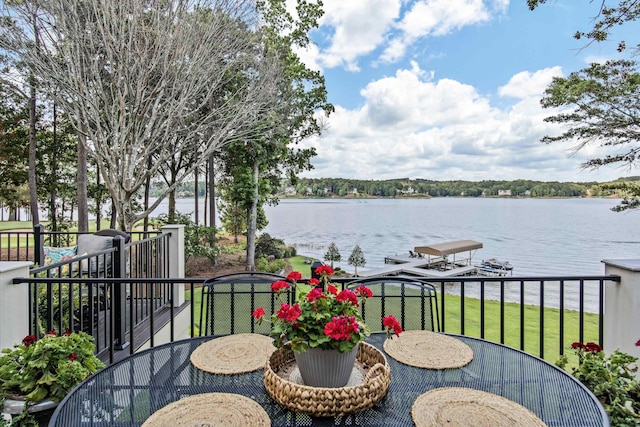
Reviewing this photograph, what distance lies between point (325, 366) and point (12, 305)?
2.06 metres

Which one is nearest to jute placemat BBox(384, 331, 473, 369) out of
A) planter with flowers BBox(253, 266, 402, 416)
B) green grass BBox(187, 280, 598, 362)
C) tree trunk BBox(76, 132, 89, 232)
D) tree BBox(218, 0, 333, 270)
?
planter with flowers BBox(253, 266, 402, 416)

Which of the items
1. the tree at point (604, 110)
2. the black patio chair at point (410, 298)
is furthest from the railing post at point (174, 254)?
the tree at point (604, 110)

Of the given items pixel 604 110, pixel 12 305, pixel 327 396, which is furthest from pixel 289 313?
pixel 604 110

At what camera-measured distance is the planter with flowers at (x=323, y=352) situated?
39.9 inches

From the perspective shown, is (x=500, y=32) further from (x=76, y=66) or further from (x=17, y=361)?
(x=17, y=361)

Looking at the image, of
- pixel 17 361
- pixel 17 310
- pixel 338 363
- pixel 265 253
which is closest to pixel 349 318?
pixel 338 363

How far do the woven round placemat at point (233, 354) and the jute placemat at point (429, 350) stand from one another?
0.54 m

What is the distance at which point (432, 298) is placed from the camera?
2.03 meters

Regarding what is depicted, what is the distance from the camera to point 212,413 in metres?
1.06

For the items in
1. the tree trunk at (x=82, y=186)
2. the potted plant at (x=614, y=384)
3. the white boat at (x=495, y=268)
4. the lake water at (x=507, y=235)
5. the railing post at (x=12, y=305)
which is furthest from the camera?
the lake water at (x=507, y=235)

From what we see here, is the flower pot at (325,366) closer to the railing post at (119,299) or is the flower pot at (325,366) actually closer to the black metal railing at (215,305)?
the black metal railing at (215,305)

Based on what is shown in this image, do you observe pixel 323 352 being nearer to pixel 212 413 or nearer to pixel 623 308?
pixel 212 413

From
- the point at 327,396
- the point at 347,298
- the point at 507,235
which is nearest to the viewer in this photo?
the point at 327,396

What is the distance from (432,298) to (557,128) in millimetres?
10389
